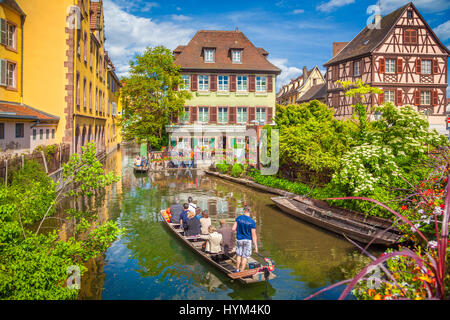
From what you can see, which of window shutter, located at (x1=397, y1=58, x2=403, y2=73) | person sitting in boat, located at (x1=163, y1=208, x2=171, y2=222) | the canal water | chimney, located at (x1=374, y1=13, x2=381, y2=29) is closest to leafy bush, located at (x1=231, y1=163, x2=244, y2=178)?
the canal water

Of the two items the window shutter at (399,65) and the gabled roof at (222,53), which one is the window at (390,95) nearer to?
the window shutter at (399,65)

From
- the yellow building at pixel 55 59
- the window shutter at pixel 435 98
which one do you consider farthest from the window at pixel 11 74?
the window shutter at pixel 435 98

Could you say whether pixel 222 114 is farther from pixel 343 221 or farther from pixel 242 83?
pixel 343 221

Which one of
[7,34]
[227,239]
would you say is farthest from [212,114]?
[227,239]

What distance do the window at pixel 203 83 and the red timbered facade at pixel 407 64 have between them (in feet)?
52.6

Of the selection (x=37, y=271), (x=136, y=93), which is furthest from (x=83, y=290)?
(x=136, y=93)

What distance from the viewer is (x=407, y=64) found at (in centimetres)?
3597

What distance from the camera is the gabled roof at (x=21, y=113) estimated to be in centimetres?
1770

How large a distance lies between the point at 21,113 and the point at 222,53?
25.0m

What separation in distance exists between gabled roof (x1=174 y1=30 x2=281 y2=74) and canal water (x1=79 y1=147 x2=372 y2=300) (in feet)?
77.7

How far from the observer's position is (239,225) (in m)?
9.37

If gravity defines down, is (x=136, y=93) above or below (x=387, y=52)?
below
